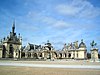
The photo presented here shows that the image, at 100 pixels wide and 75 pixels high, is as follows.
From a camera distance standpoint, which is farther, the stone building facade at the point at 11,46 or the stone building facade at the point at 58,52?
the stone building facade at the point at 58,52

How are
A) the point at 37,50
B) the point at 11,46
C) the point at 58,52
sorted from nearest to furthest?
the point at 11,46 < the point at 58,52 < the point at 37,50

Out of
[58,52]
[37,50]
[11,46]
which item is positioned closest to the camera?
[11,46]

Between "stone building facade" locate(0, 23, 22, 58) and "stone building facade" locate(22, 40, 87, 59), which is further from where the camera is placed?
"stone building facade" locate(22, 40, 87, 59)

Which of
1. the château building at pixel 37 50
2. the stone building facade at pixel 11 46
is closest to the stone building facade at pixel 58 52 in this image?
the château building at pixel 37 50

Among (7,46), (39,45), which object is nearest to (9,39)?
→ (7,46)

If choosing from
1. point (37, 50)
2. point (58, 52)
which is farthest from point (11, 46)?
point (58, 52)

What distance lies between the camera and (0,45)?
91875mm

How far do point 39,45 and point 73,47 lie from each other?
3226cm

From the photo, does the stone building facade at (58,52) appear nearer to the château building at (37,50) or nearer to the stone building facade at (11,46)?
the château building at (37,50)

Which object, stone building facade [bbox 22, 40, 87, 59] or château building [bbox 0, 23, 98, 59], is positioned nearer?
château building [bbox 0, 23, 98, 59]

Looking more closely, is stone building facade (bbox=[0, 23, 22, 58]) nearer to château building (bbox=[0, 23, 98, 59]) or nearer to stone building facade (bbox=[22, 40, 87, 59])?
château building (bbox=[0, 23, 98, 59])

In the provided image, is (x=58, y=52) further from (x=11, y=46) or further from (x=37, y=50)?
(x=11, y=46)

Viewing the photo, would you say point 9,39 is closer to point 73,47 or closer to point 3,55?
point 3,55

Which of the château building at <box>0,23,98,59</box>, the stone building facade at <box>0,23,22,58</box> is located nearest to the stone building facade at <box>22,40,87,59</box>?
the château building at <box>0,23,98,59</box>
